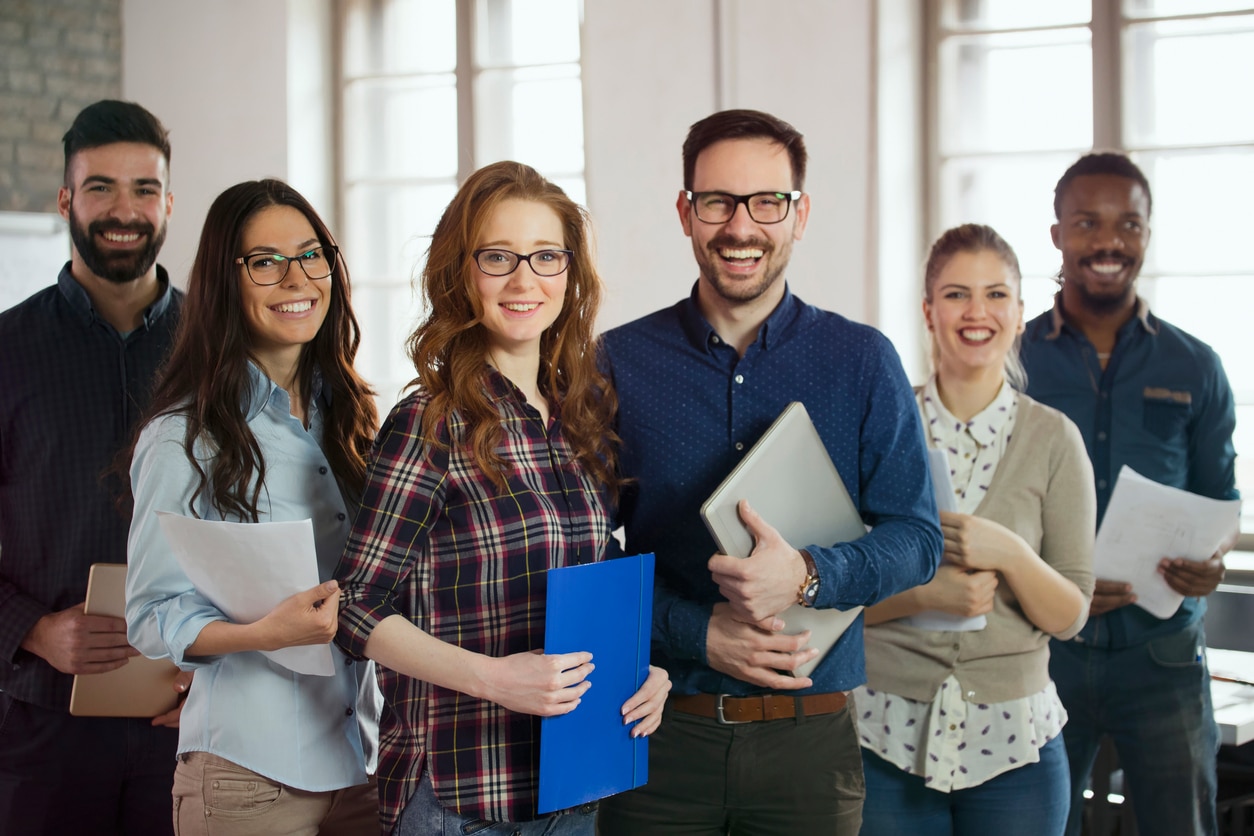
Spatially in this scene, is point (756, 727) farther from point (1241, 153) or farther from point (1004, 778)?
point (1241, 153)

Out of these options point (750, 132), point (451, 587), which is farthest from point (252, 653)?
point (750, 132)

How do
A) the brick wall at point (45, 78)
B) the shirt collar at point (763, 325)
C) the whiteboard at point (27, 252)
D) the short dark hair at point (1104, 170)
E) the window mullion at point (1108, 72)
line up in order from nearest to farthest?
the shirt collar at point (763, 325) < the short dark hair at point (1104, 170) < the window mullion at point (1108, 72) < the whiteboard at point (27, 252) < the brick wall at point (45, 78)

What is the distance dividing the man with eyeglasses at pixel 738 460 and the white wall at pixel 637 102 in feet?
6.93

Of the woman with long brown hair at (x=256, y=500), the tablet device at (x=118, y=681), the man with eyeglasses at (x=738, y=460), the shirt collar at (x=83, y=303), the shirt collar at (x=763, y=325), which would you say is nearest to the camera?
the woman with long brown hair at (x=256, y=500)

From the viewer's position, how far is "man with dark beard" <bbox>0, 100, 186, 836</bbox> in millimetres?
2174

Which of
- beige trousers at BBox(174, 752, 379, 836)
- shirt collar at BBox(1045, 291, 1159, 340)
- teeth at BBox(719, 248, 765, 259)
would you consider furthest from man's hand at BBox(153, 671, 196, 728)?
shirt collar at BBox(1045, 291, 1159, 340)

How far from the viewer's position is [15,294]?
15.3ft

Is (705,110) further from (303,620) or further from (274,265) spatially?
(303,620)

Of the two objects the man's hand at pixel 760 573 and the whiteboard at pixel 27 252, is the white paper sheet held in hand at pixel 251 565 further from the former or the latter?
the whiteboard at pixel 27 252

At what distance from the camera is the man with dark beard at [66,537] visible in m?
2.17

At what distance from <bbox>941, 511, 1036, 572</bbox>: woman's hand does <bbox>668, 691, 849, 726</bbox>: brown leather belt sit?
0.43 meters

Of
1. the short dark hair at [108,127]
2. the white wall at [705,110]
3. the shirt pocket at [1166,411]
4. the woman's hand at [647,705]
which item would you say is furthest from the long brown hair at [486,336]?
the white wall at [705,110]

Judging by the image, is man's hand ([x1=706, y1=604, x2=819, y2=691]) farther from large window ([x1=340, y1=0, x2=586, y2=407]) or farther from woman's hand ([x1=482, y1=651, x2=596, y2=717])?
large window ([x1=340, y1=0, x2=586, y2=407])

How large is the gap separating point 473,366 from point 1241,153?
3449 mm
